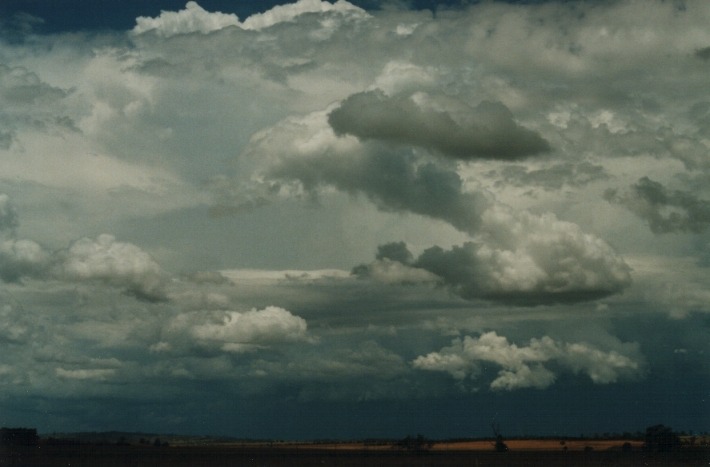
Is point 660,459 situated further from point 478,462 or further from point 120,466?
point 120,466

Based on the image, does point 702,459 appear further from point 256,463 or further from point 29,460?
point 29,460

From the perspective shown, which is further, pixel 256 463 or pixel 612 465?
pixel 256 463

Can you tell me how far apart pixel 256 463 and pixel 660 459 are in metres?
90.7

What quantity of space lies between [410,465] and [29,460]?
282 feet

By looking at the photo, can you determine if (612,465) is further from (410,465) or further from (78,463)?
(78,463)

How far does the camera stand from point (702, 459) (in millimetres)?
194500

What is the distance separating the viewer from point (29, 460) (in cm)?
19925

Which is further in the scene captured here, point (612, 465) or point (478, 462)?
point (478, 462)

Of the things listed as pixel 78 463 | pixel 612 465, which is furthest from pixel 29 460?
pixel 612 465

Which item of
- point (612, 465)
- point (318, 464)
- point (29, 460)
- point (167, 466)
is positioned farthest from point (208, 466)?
point (612, 465)

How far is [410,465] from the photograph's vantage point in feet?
631

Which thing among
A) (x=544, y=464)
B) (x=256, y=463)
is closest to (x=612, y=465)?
(x=544, y=464)

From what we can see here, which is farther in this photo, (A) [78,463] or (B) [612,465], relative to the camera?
(A) [78,463]

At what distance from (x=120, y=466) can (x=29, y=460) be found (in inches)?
1048
